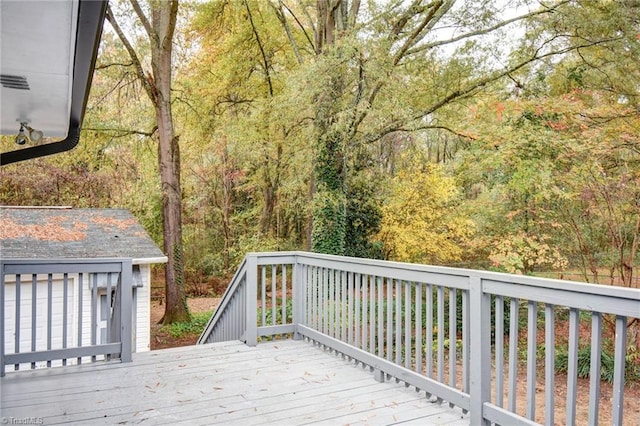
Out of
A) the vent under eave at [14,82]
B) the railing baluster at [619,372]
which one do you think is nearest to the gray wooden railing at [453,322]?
the railing baluster at [619,372]

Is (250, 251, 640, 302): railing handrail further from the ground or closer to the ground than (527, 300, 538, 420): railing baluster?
further from the ground

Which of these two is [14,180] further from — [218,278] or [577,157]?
[577,157]

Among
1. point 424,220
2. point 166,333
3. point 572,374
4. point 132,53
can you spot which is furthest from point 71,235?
point 572,374

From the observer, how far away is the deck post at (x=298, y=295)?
4.87 m

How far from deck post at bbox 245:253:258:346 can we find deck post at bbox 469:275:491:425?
8.21 feet

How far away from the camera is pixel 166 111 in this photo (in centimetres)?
1075

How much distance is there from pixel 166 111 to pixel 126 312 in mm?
7852

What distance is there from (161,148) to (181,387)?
27.3 feet

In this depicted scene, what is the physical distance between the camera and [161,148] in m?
10.7

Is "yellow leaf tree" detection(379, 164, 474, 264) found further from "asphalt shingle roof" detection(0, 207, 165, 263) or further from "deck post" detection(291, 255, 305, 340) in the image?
"deck post" detection(291, 255, 305, 340)

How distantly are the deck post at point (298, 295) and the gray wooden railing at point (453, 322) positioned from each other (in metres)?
0.01

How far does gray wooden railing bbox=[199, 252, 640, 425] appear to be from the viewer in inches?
85.7

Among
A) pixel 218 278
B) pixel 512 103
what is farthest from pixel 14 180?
pixel 512 103

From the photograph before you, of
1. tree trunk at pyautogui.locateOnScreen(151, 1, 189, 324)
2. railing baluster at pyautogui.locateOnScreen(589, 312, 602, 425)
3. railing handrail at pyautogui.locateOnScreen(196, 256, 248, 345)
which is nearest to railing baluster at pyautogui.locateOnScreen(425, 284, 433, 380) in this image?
railing baluster at pyautogui.locateOnScreen(589, 312, 602, 425)
